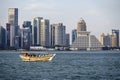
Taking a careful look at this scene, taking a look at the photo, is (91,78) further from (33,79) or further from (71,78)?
(33,79)

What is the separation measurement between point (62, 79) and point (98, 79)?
182 inches

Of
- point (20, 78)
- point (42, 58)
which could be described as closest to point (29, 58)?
point (42, 58)

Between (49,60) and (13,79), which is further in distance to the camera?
(49,60)

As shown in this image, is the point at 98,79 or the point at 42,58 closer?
the point at 98,79

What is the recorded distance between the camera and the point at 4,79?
196 feet

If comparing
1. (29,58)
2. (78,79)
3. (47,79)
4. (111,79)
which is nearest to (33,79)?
(47,79)

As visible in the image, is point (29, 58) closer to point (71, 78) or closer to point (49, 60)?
point (49, 60)

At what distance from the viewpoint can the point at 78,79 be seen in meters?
60.2

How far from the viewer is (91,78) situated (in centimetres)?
6125

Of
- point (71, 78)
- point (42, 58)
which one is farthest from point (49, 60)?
point (71, 78)

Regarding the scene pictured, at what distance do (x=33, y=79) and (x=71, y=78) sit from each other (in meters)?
5.18

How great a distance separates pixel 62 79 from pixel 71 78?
2019 millimetres

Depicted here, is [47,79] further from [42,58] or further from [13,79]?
[42,58]

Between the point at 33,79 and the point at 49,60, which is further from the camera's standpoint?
the point at 49,60
